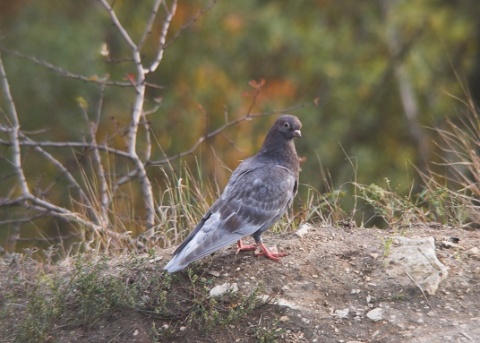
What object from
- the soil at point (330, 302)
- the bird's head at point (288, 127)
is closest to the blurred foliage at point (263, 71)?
the bird's head at point (288, 127)

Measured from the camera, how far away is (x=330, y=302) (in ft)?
18.7

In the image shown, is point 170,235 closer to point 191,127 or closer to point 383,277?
point 383,277

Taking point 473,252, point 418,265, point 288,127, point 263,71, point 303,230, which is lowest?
point 263,71

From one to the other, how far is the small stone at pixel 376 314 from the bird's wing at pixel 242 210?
97 centimetres

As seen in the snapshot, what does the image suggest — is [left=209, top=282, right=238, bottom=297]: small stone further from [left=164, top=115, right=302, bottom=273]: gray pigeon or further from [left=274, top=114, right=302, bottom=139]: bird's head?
[left=274, top=114, right=302, bottom=139]: bird's head

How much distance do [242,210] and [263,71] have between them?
39.2 ft

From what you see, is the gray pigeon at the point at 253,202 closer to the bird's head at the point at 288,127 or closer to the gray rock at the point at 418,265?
the bird's head at the point at 288,127

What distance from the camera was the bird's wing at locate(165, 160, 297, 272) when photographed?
582 cm

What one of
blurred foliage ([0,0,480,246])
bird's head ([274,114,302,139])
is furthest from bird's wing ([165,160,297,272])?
blurred foliage ([0,0,480,246])

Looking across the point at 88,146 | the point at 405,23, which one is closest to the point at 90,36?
the point at 405,23

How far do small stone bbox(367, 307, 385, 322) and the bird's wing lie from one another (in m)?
0.97

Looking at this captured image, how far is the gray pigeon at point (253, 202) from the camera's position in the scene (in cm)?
586

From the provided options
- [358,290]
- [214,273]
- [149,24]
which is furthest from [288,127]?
[149,24]

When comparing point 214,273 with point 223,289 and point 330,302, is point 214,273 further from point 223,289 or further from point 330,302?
point 330,302
